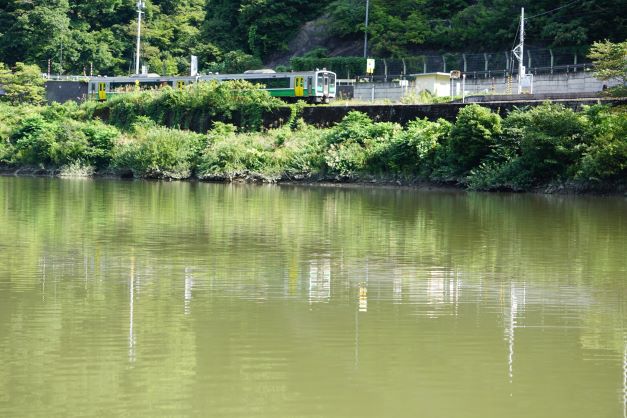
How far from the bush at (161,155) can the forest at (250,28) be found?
1977cm

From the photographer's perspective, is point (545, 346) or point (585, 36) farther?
point (585, 36)

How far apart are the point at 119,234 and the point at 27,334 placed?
8.78 meters

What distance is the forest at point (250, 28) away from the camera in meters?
53.8

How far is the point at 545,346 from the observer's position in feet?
32.1

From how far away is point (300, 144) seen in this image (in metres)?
41.6

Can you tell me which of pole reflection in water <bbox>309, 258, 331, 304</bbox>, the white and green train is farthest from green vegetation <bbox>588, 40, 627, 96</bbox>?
pole reflection in water <bbox>309, 258, 331, 304</bbox>

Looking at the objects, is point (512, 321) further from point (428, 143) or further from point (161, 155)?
point (161, 155)

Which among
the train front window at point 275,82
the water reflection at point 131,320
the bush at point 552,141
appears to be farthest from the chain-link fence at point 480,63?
the water reflection at point 131,320

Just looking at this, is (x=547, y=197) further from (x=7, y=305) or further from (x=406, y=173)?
(x=7, y=305)

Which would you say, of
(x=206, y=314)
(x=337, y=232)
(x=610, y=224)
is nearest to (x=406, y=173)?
(x=610, y=224)

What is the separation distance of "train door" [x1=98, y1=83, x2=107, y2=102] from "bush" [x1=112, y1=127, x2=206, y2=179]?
13.5m

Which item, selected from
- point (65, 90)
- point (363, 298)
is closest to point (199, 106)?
point (65, 90)

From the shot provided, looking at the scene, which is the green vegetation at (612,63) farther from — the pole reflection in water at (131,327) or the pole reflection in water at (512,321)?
the pole reflection in water at (131,327)

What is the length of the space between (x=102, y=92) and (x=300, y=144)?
19.3 m
